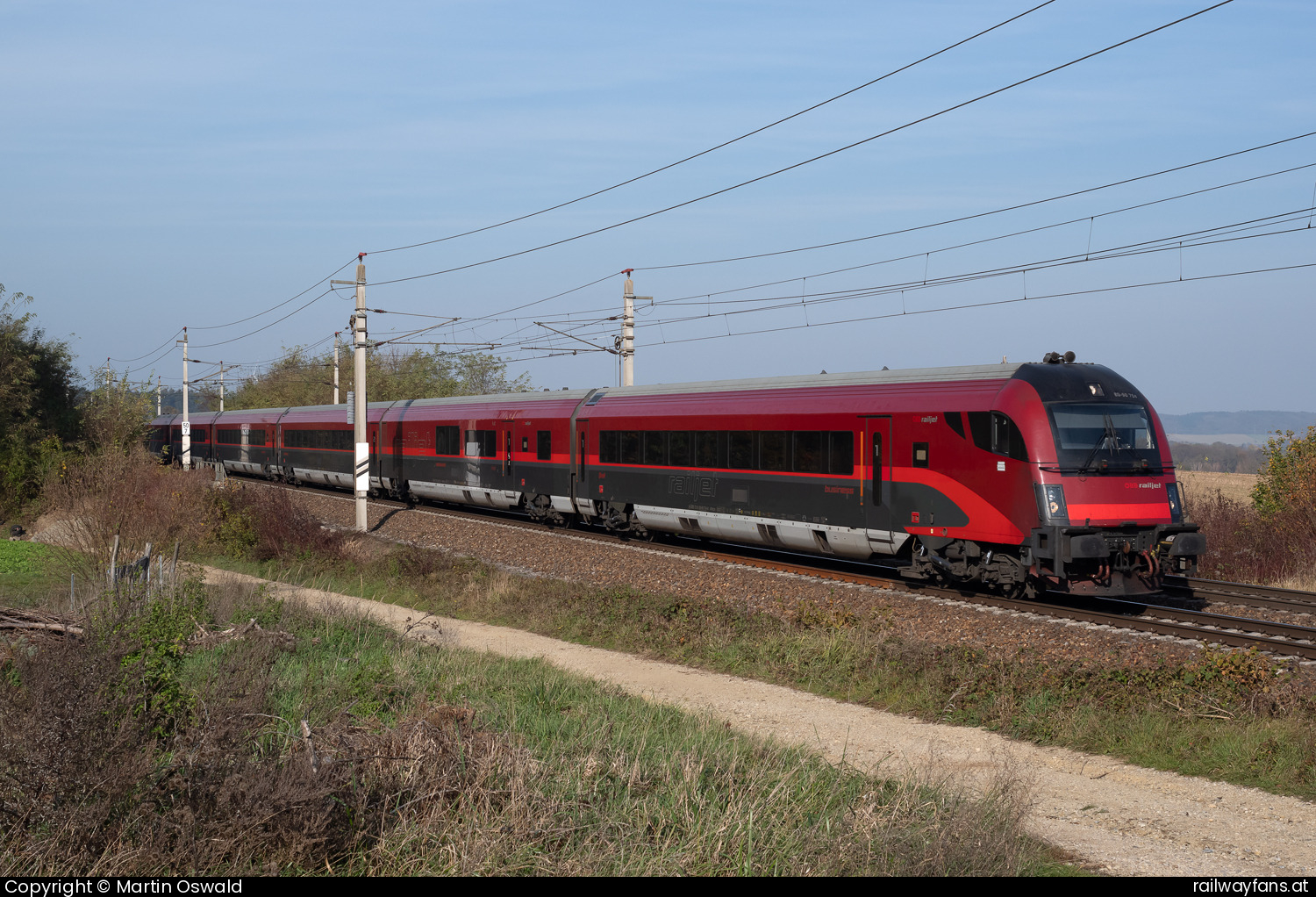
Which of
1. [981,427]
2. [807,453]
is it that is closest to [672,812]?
[981,427]

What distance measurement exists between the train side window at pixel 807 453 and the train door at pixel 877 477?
1.05 meters

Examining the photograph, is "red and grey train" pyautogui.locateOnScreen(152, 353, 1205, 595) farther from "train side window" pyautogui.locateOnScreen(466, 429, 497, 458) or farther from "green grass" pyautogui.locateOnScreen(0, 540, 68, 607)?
"green grass" pyautogui.locateOnScreen(0, 540, 68, 607)

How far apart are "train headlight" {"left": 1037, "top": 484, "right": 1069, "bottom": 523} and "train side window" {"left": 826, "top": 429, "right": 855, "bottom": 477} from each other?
3831 mm

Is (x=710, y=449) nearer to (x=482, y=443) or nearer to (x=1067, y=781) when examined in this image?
(x=482, y=443)

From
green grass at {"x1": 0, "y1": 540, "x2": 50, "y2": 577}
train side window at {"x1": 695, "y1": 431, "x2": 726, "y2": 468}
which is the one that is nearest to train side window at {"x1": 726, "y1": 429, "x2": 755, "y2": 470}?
train side window at {"x1": 695, "y1": 431, "x2": 726, "y2": 468}

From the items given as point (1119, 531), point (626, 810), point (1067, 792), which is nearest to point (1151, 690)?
point (1067, 792)

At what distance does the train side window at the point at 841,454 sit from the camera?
1759cm

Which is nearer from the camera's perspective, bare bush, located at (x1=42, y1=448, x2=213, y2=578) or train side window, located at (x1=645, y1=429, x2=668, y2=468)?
bare bush, located at (x1=42, y1=448, x2=213, y2=578)

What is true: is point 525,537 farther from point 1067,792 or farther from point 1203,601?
point 1067,792

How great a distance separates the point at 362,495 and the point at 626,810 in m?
22.4

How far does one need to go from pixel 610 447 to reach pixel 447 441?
9064 millimetres

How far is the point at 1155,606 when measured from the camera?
15.3m

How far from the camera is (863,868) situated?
577 cm

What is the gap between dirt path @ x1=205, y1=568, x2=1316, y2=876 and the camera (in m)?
6.54
